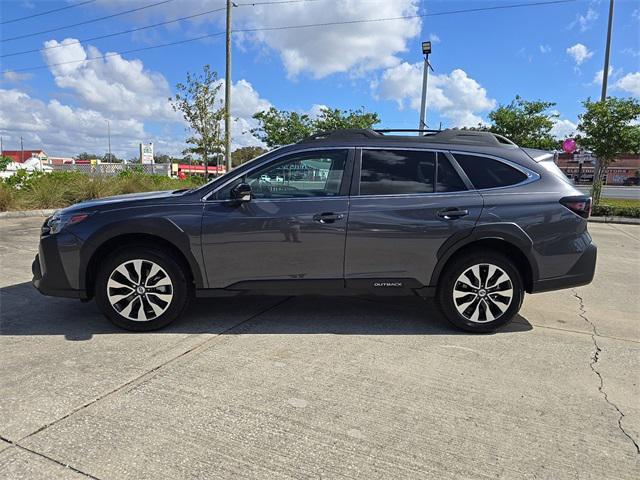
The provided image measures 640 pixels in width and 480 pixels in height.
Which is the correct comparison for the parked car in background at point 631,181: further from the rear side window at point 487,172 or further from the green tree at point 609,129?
the rear side window at point 487,172

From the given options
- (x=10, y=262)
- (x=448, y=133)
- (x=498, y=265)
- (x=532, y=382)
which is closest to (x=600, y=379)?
(x=532, y=382)

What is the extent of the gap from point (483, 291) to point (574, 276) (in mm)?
865

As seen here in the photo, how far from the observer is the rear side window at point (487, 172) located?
4172 mm

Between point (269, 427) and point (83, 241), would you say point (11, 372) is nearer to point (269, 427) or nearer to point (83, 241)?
point (83, 241)

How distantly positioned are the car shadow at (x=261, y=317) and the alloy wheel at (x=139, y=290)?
22 centimetres

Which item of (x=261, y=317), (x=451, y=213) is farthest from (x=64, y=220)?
(x=451, y=213)

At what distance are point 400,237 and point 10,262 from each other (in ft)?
20.1

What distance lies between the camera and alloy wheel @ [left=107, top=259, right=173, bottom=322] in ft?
13.2

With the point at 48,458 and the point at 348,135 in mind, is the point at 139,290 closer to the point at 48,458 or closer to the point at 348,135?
the point at 48,458

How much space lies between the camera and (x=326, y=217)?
13.1 ft

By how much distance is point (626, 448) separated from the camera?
8.36 ft

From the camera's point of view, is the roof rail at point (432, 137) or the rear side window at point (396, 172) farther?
the roof rail at point (432, 137)

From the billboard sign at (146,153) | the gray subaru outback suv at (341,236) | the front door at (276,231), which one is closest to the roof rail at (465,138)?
the gray subaru outback suv at (341,236)

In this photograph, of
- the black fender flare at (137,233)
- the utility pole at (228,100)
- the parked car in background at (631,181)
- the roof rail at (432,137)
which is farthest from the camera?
the parked car in background at (631,181)
